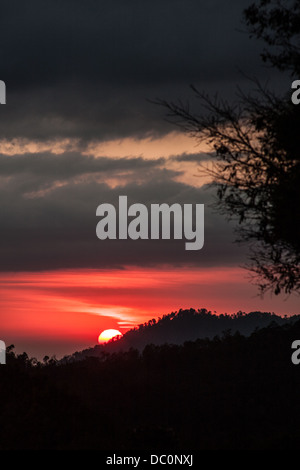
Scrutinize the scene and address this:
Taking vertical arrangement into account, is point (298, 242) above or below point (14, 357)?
above

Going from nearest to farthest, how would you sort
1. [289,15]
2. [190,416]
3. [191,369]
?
[289,15]
[190,416]
[191,369]

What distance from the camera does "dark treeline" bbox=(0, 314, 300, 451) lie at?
1975 centimetres

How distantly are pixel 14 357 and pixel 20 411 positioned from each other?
12.6m

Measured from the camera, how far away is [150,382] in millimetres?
31234

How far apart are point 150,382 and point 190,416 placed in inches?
158

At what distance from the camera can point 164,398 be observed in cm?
2938

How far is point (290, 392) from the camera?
98.6ft

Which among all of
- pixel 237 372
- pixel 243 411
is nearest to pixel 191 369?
pixel 237 372

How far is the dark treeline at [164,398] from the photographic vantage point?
64.8ft
